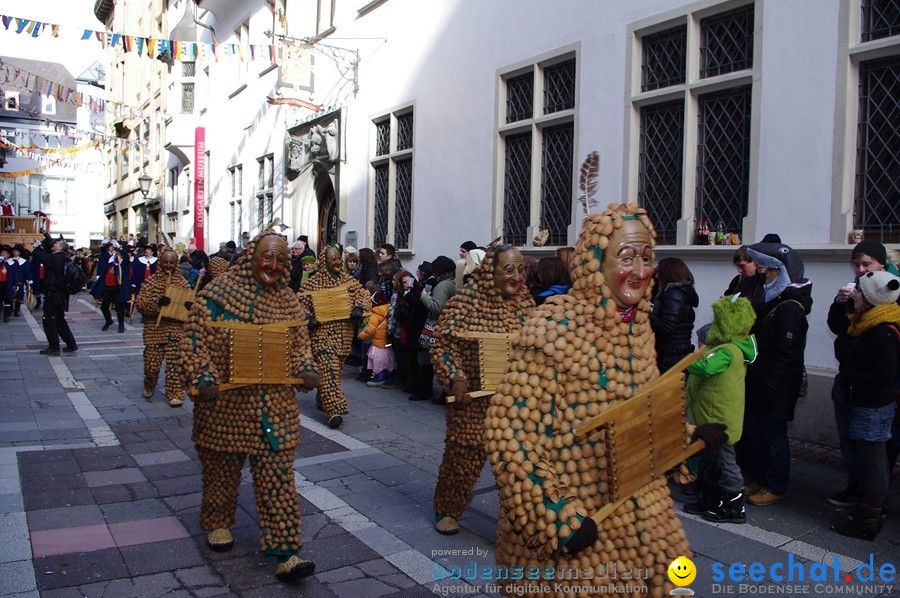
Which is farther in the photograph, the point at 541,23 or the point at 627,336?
the point at 541,23

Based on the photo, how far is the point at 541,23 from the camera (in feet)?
34.3

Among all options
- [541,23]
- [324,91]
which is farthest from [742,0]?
[324,91]

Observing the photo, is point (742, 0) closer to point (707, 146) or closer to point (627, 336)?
point (707, 146)

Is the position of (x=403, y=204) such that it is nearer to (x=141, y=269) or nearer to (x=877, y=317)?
(x=141, y=269)

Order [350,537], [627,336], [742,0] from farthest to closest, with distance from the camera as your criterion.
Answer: [742,0] → [350,537] → [627,336]

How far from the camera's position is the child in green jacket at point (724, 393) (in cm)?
491

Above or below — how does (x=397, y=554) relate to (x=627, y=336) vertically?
below

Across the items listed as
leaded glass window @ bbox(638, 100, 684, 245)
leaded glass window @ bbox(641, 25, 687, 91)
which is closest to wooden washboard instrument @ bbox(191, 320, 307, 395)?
leaded glass window @ bbox(638, 100, 684, 245)

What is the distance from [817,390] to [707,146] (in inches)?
114

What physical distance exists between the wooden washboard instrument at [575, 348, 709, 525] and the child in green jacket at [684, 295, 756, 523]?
7.53 feet

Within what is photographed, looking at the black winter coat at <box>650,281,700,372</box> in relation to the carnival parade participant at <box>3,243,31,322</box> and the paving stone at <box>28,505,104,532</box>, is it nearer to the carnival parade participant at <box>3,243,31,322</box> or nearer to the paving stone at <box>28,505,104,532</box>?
the paving stone at <box>28,505,104,532</box>

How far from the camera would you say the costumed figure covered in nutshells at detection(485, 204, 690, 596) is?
252cm

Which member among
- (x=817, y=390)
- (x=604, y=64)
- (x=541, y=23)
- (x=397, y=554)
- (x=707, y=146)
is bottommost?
(x=397, y=554)

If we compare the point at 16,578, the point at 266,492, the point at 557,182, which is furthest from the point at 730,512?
the point at 557,182
